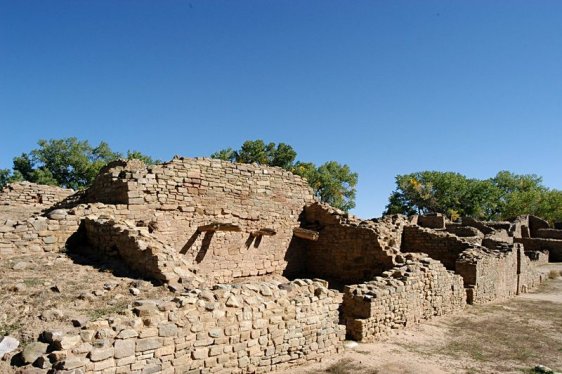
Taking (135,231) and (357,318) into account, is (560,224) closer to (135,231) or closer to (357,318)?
(357,318)

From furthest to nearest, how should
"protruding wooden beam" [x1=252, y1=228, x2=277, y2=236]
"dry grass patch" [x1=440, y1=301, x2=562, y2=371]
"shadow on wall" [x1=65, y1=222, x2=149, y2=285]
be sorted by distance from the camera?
"protruding wooden beam" [x1=252, y1=228, x2=277, y2=236] → "dry grass patch" [x1=440, y1=301, x2=562, y2=371] → "shadow on wall" [x1=65, y1=222, x2=149, y2=285]

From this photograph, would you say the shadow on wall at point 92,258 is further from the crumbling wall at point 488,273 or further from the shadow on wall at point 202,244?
the crumbling wall at point 488,273

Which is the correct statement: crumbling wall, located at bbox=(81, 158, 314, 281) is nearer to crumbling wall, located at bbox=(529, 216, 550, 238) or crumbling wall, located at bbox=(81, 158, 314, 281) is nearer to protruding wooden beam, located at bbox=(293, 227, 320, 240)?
protruding wooden beam, located at bbox=(293, 227, 320, 240)

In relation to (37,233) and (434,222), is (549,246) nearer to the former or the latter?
(434,222)

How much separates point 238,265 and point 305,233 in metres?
2.81

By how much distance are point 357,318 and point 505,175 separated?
6814 cm

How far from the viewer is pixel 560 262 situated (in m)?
30.1

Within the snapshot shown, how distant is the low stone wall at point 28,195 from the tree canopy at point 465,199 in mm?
54256

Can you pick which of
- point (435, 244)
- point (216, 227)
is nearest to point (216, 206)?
point (216, 227)

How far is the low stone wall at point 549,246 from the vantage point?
30828mm

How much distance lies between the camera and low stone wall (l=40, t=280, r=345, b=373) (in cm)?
527

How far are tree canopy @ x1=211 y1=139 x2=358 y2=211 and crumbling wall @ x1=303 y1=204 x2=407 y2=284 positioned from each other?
3054cm

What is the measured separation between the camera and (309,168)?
5125cm

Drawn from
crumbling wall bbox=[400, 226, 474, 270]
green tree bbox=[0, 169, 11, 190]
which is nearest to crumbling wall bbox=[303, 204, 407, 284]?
crumbling wall bbox=[400, 226, 474, 270]
